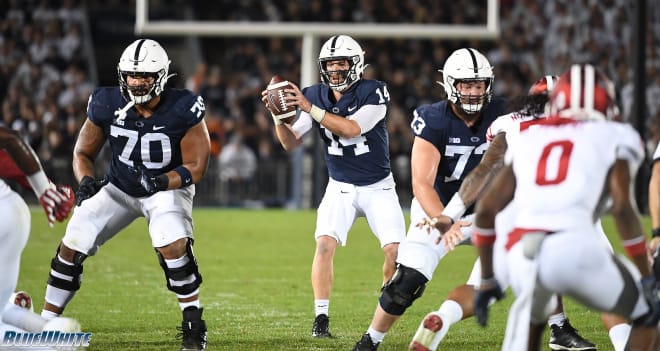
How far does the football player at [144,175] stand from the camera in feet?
20.5

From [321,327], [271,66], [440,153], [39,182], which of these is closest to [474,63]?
[440,153]

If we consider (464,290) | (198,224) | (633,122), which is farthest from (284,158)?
(464,290)

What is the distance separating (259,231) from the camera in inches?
539

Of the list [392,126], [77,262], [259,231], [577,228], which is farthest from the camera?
[392,126]

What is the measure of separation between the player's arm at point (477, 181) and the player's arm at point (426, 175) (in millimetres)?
417

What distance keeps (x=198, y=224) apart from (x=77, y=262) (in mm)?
8198

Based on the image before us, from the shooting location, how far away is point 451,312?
17.7 feet

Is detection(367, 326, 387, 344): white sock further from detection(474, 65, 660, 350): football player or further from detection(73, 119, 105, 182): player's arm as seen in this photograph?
detection(73, 119, 105, 182): player's arm

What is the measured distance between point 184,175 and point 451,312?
1.82m

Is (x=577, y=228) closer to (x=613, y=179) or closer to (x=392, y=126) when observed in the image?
(x=613, y=179)

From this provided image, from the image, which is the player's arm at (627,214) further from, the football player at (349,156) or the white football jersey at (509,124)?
the football player at (349,156)

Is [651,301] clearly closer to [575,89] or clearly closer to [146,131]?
[575,89]

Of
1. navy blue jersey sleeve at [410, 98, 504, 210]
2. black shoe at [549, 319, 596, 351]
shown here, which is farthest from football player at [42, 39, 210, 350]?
black shoe at [549, 319, 596, 351]

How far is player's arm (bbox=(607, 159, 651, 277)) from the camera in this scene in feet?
13.9
